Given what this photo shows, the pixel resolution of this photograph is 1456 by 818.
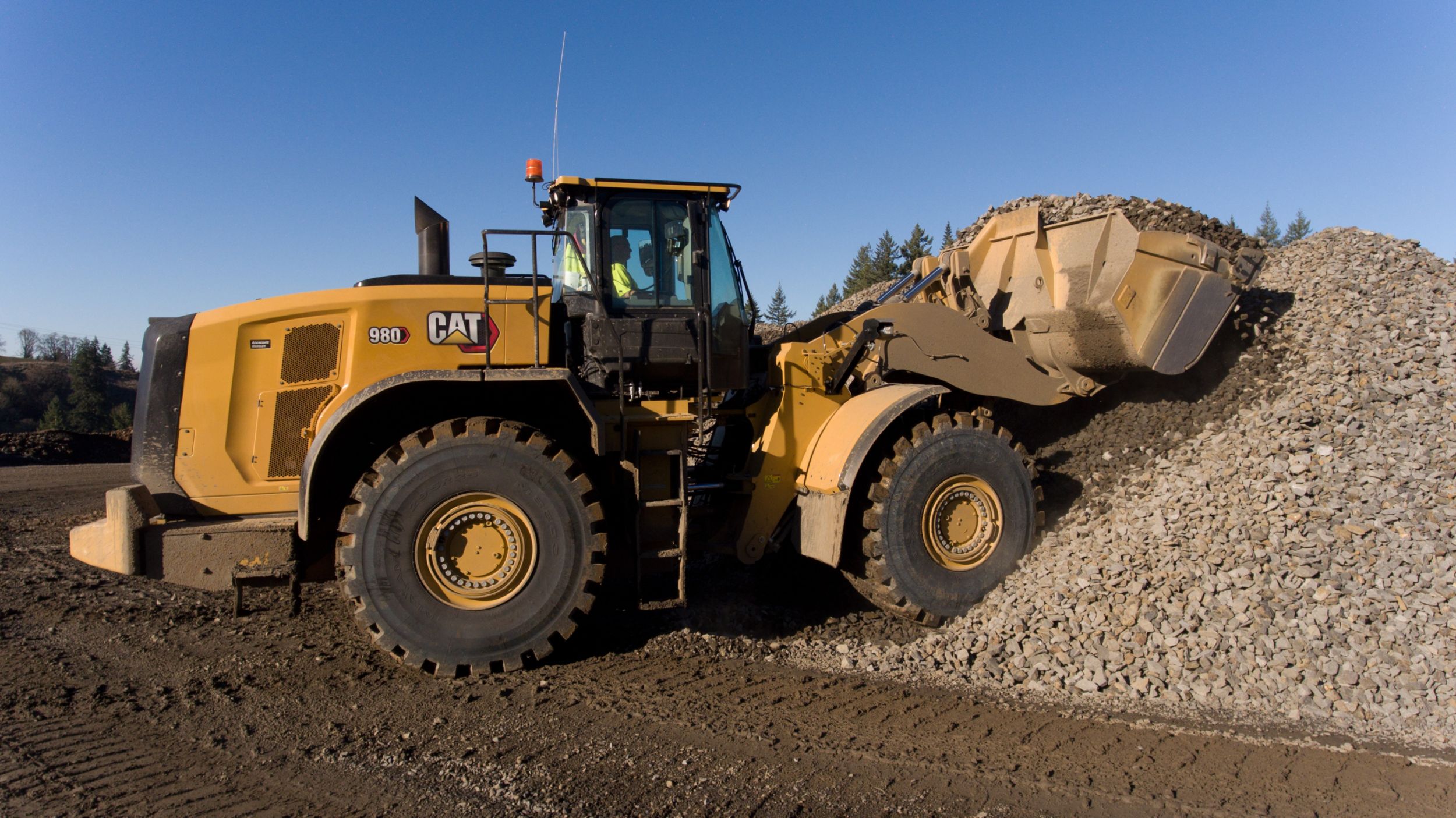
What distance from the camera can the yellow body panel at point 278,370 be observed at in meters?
5.02

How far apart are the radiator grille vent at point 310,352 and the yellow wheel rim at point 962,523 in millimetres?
3823

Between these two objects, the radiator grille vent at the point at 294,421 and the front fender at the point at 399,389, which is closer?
the front fender at the point at 399,389

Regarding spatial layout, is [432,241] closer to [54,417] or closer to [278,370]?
[278,370]

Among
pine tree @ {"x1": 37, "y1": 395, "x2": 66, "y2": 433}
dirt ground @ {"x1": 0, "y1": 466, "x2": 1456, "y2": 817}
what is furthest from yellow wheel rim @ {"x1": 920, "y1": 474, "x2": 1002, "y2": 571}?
pine tree @ {"x1": 37, "y1": 395, "x2": 66, "y2": 433}

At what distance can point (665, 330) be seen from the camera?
5625mm

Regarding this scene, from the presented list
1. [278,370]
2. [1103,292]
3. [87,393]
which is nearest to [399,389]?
[278,370]

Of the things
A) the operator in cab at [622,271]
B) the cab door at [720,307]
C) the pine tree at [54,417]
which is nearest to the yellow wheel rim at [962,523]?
the cab door at [720,307]

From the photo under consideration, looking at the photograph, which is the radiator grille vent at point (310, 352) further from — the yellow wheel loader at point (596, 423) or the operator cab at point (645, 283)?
the operator cab at point (645, 283)

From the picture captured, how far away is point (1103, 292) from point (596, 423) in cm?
405

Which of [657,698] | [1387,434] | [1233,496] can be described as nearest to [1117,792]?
[657,698]

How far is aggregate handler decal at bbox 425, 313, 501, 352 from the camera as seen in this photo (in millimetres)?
5152

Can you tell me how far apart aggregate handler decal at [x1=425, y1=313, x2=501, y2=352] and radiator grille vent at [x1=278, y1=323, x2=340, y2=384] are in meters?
0.55

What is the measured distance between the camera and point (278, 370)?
5.07 metres

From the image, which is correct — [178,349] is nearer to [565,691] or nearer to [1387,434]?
[565,691]
